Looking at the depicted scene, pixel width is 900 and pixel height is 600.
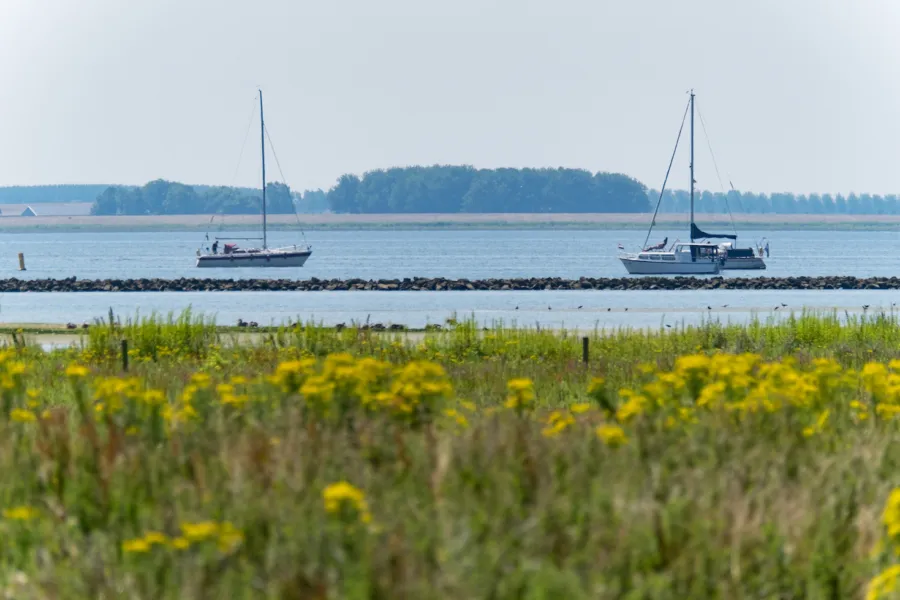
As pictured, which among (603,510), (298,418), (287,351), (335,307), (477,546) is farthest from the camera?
(335,307)

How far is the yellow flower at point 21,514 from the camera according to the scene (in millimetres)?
7180

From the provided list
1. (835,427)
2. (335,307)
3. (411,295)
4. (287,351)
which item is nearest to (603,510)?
(835,427)

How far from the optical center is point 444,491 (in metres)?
7.36

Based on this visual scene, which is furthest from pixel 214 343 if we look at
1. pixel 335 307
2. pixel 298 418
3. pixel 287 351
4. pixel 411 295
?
pixel 411 295

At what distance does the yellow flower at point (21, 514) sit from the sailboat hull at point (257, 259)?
280ft

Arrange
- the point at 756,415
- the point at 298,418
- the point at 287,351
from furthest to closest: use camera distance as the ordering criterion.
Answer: the point at 287,351
the point at 756,415
the point at 298,418

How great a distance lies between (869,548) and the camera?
7312 mm

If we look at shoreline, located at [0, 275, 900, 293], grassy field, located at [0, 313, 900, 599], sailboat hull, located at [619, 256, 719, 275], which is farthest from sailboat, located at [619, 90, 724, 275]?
grassy field, located at [0, 313, 900, 599]

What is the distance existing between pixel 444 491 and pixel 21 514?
90.0 inches

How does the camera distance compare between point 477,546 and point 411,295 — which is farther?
point 411,295

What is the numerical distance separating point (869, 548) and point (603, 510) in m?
1.52

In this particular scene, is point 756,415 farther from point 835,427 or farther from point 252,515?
point 252,515

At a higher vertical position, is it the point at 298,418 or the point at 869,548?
the point at 298,418

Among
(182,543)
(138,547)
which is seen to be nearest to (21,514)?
(138,547)
